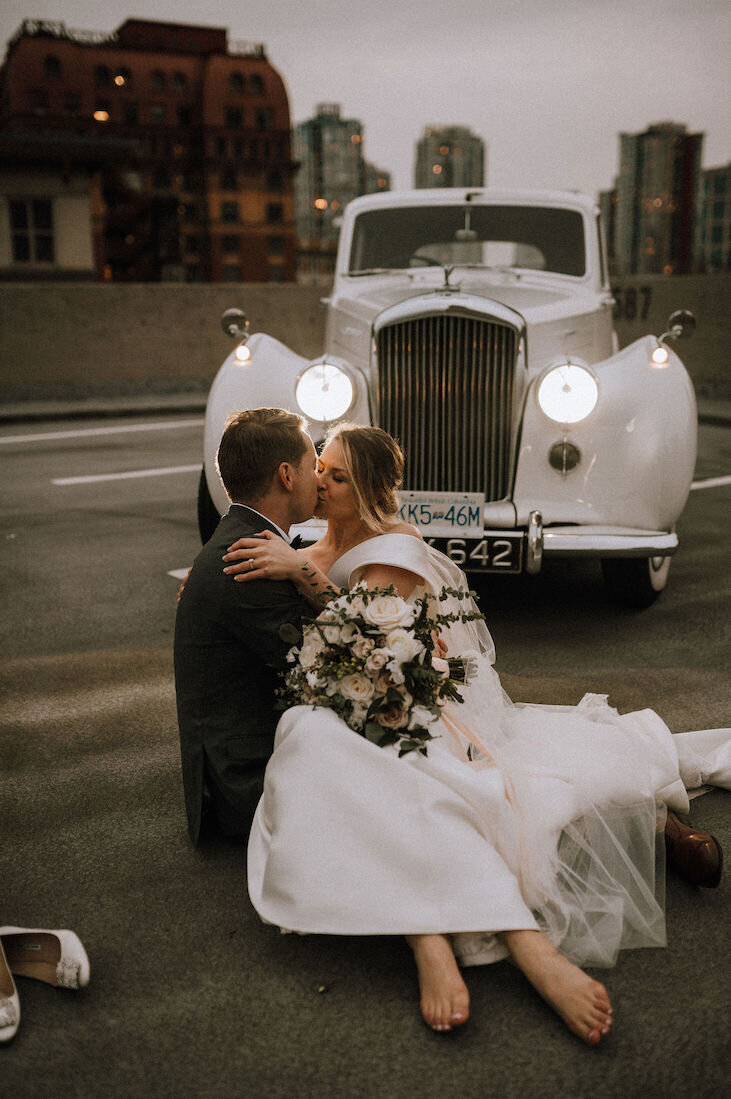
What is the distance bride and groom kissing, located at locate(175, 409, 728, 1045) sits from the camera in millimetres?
2201

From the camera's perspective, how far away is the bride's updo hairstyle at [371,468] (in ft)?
9.65

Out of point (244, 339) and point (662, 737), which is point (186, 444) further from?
point (662, 737)

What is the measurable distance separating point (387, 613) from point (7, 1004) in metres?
1.26

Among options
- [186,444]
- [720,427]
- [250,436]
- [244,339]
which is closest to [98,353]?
[186,444]

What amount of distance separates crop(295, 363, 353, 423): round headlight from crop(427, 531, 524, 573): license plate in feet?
3.25

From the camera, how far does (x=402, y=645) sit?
2441mm

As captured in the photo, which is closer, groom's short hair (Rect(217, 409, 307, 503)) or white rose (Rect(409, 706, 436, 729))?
white rose (Rect(409, 706, 436, 729))

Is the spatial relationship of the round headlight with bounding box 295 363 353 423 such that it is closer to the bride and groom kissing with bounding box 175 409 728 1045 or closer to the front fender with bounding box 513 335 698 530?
the front fender with bounding box 513 335 698 530

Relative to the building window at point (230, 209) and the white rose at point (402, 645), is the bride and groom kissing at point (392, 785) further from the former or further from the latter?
the building window at point (230, 209)

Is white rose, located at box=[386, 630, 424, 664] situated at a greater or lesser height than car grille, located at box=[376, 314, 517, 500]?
lesser

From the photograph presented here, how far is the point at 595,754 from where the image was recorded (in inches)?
110

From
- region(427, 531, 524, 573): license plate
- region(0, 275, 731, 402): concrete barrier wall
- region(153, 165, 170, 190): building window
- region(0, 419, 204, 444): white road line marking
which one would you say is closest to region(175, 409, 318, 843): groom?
region(427, 531, 524, 573): license plate

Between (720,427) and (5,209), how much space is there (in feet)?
63.3

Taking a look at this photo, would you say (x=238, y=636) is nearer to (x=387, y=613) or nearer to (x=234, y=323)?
(x=387, y=613)
